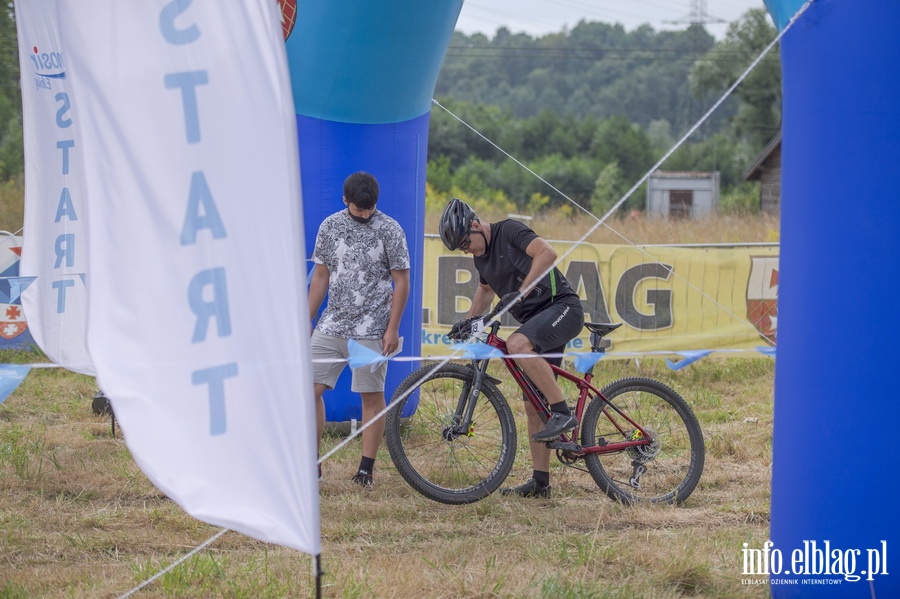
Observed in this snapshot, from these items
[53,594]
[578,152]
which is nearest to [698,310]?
[53,594]

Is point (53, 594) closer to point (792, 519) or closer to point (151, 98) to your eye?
point (151, 98)

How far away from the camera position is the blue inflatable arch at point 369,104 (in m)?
6.45

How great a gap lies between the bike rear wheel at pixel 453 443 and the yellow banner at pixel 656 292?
513 centimetres

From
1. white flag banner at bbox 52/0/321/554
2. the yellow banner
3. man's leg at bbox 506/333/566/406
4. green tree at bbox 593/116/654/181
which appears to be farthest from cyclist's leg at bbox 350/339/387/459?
green tree at bbox 593/116/654/181

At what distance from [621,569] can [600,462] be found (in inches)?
50.7

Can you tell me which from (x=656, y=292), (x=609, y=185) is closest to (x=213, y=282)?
(x=656, y=292)

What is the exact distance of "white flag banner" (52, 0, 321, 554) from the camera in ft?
10.4

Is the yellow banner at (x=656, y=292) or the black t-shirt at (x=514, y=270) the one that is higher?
the black t-shirt at (x=514, y=270)

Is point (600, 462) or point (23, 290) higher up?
point (23, 290)

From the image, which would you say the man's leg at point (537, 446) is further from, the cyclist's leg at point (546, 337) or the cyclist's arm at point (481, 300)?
the cyclist's arm at point (481, 300)

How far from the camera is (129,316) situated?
3.26 m

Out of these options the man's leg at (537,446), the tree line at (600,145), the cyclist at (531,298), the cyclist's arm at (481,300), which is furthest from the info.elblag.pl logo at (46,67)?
the tree line at (600,145)

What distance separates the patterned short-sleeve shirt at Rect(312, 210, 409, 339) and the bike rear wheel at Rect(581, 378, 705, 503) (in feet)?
4.71

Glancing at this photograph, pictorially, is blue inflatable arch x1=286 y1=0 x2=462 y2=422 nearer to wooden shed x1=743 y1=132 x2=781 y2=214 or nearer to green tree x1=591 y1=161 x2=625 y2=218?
wooden shed x1=743 y1=132 x2=781 y2=214
